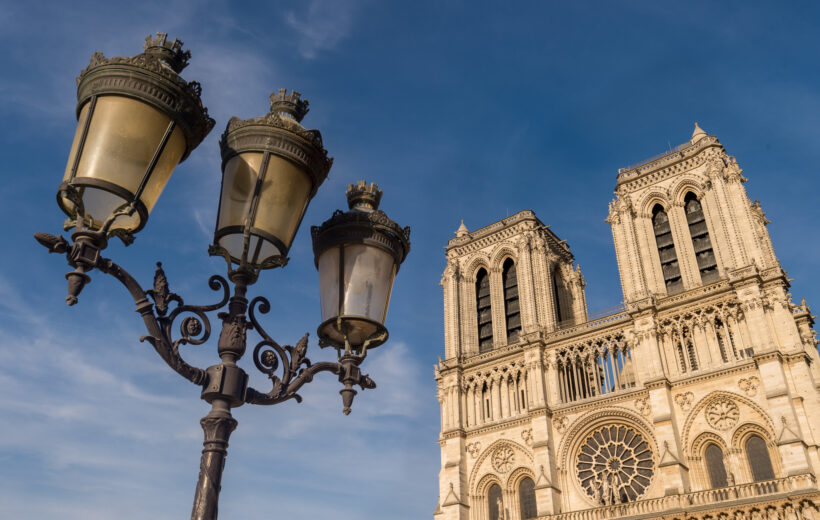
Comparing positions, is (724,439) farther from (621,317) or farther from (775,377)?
(621,317)

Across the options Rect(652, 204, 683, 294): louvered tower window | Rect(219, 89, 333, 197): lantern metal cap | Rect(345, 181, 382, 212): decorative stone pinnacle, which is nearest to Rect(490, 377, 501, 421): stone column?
Rect(652, 204, 683, 294): louvered tower window

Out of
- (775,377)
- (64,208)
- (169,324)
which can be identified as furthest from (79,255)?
(775,377)

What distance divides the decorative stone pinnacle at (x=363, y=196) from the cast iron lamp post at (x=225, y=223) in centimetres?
38

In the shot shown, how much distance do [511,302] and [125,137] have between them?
35.5 meters

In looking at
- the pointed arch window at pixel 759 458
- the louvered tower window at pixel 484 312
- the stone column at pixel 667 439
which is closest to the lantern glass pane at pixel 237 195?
the stone column at pixel 667 439

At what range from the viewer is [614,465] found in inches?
1204

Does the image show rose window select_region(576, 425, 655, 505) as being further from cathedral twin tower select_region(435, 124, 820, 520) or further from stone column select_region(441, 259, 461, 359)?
stone column select_region(441, 259, 461, 359)

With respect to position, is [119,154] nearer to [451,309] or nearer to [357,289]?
[357,289]

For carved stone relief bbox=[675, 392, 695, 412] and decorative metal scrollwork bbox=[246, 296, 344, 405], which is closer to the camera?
decorative metal scrollwork bbox=[246, 296, 344, 405]

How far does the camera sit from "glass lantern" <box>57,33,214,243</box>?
367 cm

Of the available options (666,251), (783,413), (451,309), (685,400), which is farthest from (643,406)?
(451,309)

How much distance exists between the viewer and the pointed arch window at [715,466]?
1081 inches

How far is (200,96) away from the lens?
13.3 ft

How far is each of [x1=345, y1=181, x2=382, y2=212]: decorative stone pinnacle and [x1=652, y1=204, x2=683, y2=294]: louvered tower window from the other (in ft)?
100
